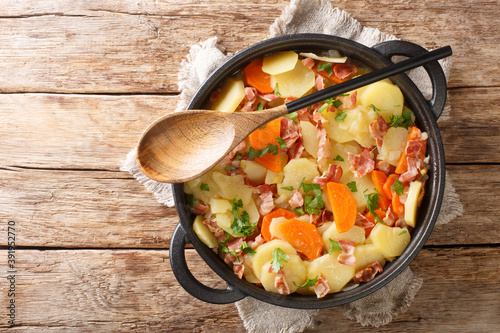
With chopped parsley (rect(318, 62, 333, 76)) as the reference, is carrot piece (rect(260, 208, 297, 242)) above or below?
below

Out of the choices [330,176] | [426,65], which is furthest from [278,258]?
[426,65]

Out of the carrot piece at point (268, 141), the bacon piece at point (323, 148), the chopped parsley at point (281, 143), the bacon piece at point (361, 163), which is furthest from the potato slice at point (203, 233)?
the bacon piece at point (361, 163)

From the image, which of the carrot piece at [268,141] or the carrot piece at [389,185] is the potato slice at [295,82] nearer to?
the carrot piece at [268,141]

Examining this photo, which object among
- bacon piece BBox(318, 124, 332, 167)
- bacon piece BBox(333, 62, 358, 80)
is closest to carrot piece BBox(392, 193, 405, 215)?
bacon piece BBox(318, 124, 332, 167)

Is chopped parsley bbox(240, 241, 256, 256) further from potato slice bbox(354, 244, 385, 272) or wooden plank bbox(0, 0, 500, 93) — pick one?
wooden plank bbox(0, 0, 500, 93)

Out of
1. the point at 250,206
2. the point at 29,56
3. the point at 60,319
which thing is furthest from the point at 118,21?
the point at 60,319

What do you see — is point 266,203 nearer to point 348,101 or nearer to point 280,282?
point 280,282
